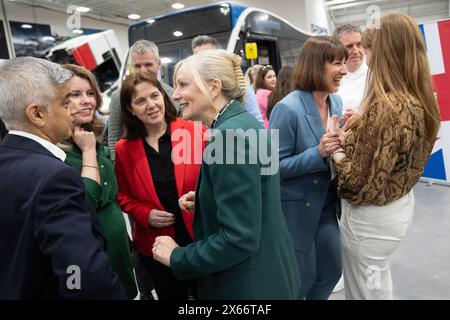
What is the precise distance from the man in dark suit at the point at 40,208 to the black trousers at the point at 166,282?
0.73 meters

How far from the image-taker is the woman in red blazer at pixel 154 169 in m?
1.69

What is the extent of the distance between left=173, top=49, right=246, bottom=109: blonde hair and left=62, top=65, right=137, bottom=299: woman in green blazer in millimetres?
611

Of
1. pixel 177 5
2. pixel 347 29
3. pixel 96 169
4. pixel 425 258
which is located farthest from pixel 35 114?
pixel 177 5

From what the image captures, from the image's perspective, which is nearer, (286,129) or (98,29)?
(286,129)

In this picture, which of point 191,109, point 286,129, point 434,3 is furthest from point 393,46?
point 434,3

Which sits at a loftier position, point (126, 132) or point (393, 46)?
point (393, 46)

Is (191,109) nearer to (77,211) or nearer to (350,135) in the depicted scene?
(77,211)

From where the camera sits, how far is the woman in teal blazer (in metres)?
1.72

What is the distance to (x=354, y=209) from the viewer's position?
1.56m

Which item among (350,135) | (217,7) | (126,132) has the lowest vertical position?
(350,135)

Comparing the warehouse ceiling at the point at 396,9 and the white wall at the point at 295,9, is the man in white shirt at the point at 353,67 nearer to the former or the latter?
the white wall at the point at 295,9

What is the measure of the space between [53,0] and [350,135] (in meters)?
10.8

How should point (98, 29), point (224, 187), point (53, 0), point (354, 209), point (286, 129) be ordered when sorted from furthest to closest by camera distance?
1. point (98, 29)
2. point (53, 0)
3. point (286, 129)
4. point (354, 209)
5. point (224, 187)

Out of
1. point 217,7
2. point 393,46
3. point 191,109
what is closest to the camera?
point 191,109
